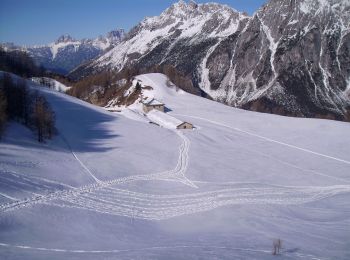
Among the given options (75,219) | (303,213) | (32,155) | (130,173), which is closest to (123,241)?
(75,219)

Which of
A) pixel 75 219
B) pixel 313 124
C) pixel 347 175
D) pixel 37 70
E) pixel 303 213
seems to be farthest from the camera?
pixel 37 70

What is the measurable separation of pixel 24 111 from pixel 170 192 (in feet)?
107

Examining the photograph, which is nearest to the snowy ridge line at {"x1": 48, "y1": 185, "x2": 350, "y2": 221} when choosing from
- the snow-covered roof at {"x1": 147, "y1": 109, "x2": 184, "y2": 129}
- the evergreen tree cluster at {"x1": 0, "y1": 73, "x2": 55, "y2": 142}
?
the evergreen tree cluster at {"x1": 0, "y1": 73, "x2": 55, "y2": 142}

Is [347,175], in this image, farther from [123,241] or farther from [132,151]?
[123,241]

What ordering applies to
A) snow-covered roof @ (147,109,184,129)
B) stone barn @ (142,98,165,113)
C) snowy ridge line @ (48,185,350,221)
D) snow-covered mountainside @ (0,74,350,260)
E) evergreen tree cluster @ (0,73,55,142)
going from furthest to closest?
1. stone barn @ (142,98,165,113)
2. snow-covered roof @ (147,109,184,129)
3. evergreen tree cluster @ (0,73,55,142)
4. snowy ridge line @ (48,185,350,221)
5. snow-covered mountainside @ (0,74,350,260)

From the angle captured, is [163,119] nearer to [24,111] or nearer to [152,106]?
[152,106]

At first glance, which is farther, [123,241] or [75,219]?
[75,219]

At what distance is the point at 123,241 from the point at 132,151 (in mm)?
34488

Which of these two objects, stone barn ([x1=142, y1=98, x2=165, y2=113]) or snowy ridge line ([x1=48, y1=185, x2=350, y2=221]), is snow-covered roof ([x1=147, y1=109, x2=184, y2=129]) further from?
snowy ridge line ([x1=48, y1=185, x2=350, y2=221])

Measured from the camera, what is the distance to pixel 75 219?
33500 mm

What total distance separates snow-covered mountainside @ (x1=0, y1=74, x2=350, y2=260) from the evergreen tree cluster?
6.97ft

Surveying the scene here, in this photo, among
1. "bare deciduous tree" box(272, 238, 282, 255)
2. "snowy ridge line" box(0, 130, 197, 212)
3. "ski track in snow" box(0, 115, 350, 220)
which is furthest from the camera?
"ski track in snow" box(0, 115, 350, 220)

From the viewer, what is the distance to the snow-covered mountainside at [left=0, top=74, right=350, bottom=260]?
89.2 feet

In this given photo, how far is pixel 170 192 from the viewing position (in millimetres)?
44750
